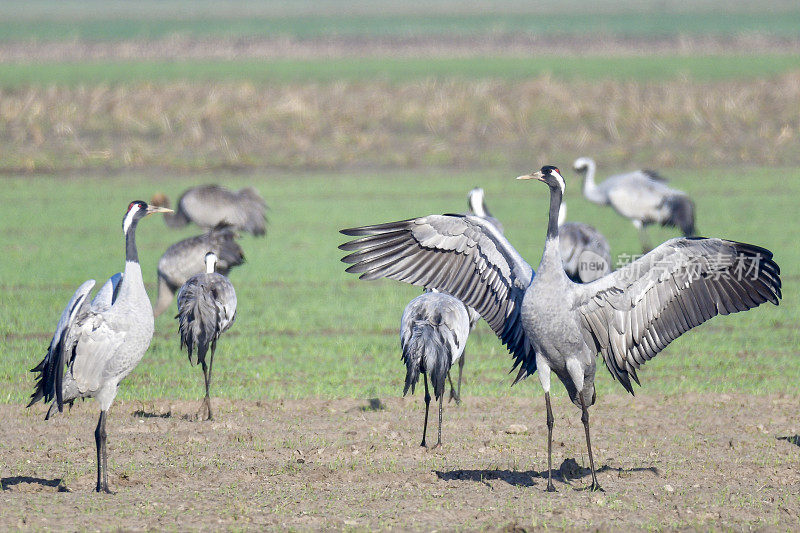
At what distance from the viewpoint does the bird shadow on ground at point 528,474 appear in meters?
7.44

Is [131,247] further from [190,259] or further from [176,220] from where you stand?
[176,220]

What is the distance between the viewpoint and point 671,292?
732cm

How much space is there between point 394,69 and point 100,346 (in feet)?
126

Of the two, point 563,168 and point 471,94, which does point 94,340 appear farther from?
point 471,94

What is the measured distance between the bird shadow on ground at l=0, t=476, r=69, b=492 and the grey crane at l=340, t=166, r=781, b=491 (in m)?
2.47

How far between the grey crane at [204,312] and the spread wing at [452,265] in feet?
6.89

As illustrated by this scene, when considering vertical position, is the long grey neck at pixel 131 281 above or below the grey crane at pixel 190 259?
below

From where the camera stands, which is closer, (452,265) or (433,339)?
(452,265)

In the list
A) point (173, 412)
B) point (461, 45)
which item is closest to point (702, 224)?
point (173, 412)

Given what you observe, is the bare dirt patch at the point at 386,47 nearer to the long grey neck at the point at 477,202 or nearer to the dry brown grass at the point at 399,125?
the dry brown grass at the point at 399,125

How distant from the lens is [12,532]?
6238 mm

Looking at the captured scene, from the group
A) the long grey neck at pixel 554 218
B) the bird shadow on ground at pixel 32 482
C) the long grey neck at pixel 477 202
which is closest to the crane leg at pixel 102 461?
the bird shadow on ground at pixel 32 482

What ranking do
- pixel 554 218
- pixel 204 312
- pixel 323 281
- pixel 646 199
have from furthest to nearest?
pixel 646 199, pixel 323 281, pixel 204 312, pixel 554 218

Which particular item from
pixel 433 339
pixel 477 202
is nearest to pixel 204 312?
pixel 433 339
